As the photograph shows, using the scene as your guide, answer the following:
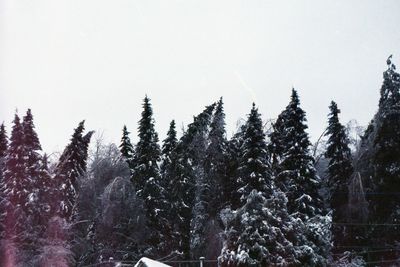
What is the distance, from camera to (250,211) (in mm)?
24969

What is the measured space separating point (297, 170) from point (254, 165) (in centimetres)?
294

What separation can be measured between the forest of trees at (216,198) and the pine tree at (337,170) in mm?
84

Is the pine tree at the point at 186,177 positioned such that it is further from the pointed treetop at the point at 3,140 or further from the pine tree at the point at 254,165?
the pointed treetop at the point at 3,140

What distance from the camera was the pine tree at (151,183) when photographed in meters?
33.2

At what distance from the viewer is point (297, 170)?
29.3m

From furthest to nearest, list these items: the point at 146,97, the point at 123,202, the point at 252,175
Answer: the point at 146,97 → the point at 123,202 → the point at 252,175

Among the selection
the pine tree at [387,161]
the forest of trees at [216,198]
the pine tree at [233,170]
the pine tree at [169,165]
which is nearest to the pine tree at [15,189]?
the forest of trees at [216,198]

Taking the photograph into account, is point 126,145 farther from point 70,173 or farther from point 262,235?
point 262,235

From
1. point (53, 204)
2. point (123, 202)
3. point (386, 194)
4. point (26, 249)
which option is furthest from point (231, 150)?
point (26, 249)

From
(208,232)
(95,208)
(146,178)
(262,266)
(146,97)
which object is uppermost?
(146,97)

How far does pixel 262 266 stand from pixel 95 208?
1620cm

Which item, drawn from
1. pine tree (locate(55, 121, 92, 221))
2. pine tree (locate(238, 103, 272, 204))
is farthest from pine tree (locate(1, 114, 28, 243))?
pine tree (locate(238, 103, 272, 204))

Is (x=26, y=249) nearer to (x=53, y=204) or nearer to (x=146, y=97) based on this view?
(x=53, y=204)

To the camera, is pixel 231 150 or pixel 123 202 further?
pixel 231 150
